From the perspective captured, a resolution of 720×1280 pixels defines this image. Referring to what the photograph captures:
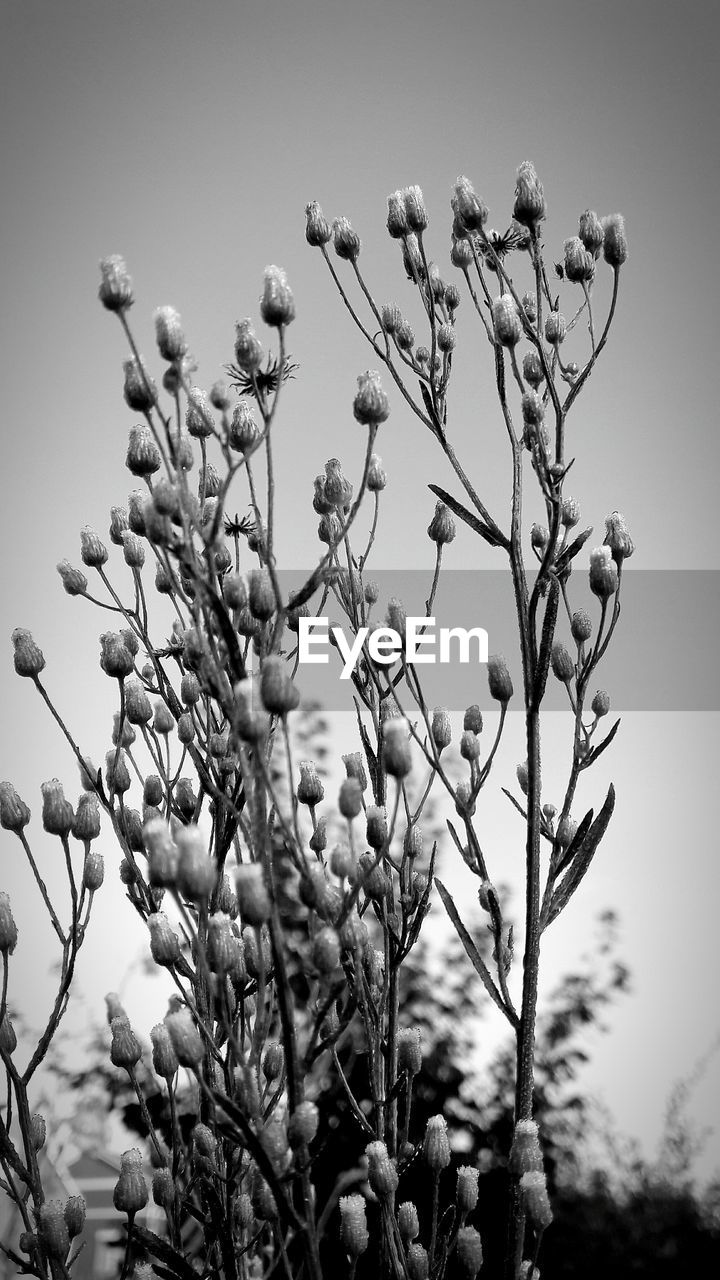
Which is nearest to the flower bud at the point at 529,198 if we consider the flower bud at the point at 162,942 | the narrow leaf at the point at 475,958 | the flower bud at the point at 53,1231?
the narrow leaf at the point at 475,958

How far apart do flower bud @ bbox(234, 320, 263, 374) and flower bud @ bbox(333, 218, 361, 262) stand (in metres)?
0.55

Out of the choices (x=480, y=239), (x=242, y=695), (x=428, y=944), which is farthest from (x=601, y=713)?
(x=428, y=944)

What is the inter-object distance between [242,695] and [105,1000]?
0.80m

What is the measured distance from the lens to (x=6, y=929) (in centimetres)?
130

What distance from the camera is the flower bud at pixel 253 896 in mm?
884

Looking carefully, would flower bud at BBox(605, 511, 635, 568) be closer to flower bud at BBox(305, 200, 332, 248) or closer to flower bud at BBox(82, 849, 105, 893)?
flower bud at BBox(305, 200, 332, 248)

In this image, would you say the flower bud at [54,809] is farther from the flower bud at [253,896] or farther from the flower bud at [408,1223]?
the flower bud at [408,1223]

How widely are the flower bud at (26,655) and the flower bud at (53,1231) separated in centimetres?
68

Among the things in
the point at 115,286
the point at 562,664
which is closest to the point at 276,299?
the point at 115,286

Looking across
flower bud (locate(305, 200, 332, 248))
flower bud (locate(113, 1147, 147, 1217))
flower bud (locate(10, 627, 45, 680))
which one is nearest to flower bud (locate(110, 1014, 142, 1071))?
flower bud (locate(113, 1147, 147, 1217))

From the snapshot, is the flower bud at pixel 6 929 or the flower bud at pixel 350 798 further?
the flower bud at pixel 6 929

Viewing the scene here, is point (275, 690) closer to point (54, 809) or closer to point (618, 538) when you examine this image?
point (54, 809)

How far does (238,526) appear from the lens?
1.50 m

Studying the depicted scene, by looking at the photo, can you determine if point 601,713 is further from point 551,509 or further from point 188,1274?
point 188,1274
